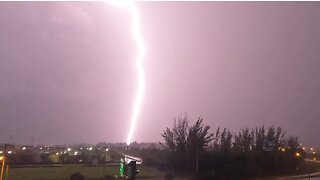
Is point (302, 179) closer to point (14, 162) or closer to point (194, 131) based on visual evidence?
point (194, 131)

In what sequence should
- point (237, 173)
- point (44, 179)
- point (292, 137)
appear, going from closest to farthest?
point (44, 179), point (237, 173), point (292, 137)

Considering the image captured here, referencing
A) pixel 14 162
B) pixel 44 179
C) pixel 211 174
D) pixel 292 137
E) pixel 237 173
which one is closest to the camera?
pixel 44 179

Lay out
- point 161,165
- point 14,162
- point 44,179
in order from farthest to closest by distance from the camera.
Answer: point 14,162, point 161,165, point 44,179

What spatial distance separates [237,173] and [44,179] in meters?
23.3

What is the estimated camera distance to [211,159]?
51688 millimetres

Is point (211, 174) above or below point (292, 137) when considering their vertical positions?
below

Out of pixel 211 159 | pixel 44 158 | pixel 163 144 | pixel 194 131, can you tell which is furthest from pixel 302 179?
pixel 44 158

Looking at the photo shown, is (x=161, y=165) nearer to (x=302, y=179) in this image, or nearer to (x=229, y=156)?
(x=229, y=156)

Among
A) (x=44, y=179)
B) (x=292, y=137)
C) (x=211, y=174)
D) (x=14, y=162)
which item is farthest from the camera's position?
(x=292, y=137)

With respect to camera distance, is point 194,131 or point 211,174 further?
point 194,131

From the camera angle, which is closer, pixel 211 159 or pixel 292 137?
pixel 211 159

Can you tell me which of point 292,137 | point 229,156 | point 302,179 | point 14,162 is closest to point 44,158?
point 14,162

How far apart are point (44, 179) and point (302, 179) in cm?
2827

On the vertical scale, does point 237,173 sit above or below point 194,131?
below
